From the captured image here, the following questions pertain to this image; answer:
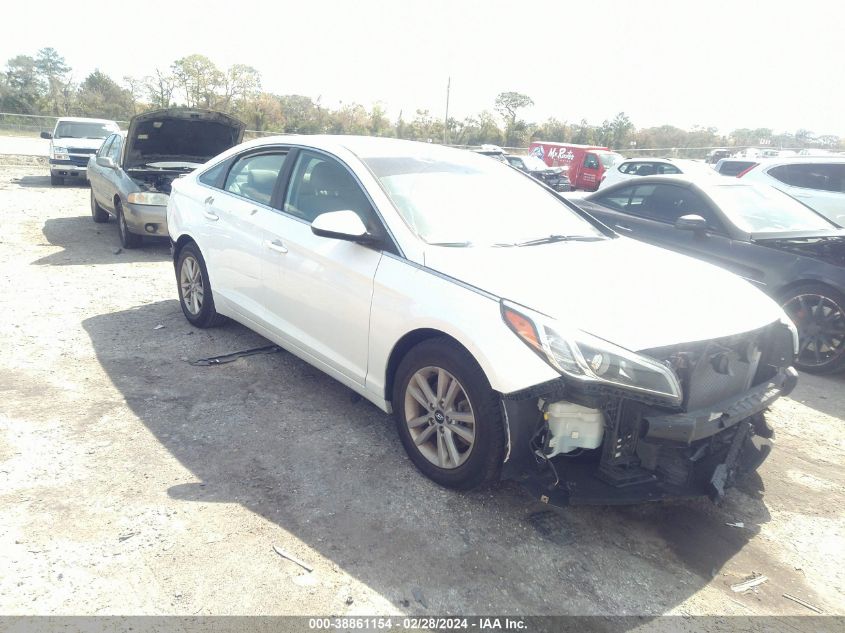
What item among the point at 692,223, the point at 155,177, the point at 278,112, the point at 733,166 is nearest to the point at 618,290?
the point at 692,223

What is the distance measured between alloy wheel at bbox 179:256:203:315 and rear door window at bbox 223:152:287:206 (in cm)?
84

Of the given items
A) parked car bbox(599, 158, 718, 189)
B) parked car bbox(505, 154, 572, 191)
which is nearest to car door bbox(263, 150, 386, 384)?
parked car bbox(599, 158, 718, 189)

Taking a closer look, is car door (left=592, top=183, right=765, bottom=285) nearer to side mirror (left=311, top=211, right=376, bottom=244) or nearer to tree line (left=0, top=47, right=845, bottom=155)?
side mirror (left=311, top=211, right=376, bottom=244)

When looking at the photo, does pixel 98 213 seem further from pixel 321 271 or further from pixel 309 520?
pixel 309 520

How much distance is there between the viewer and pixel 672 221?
261 inches

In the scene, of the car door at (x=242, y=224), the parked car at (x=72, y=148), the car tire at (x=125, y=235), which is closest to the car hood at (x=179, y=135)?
the car tire at (x=125, y=235)

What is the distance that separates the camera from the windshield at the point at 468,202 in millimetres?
3682

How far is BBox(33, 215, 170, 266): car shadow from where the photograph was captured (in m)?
8.16

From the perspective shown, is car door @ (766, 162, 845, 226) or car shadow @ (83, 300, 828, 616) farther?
car door @ (766, 162, 845, 226)

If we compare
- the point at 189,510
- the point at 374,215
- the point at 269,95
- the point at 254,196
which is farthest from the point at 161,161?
the point at 269,95

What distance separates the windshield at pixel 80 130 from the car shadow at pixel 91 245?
705cm

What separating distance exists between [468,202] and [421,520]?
1.91m

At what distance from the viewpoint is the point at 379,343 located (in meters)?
3.54

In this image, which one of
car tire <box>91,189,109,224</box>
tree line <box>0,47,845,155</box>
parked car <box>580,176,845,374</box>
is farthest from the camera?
tree line <box>0,47,845,155</box>
